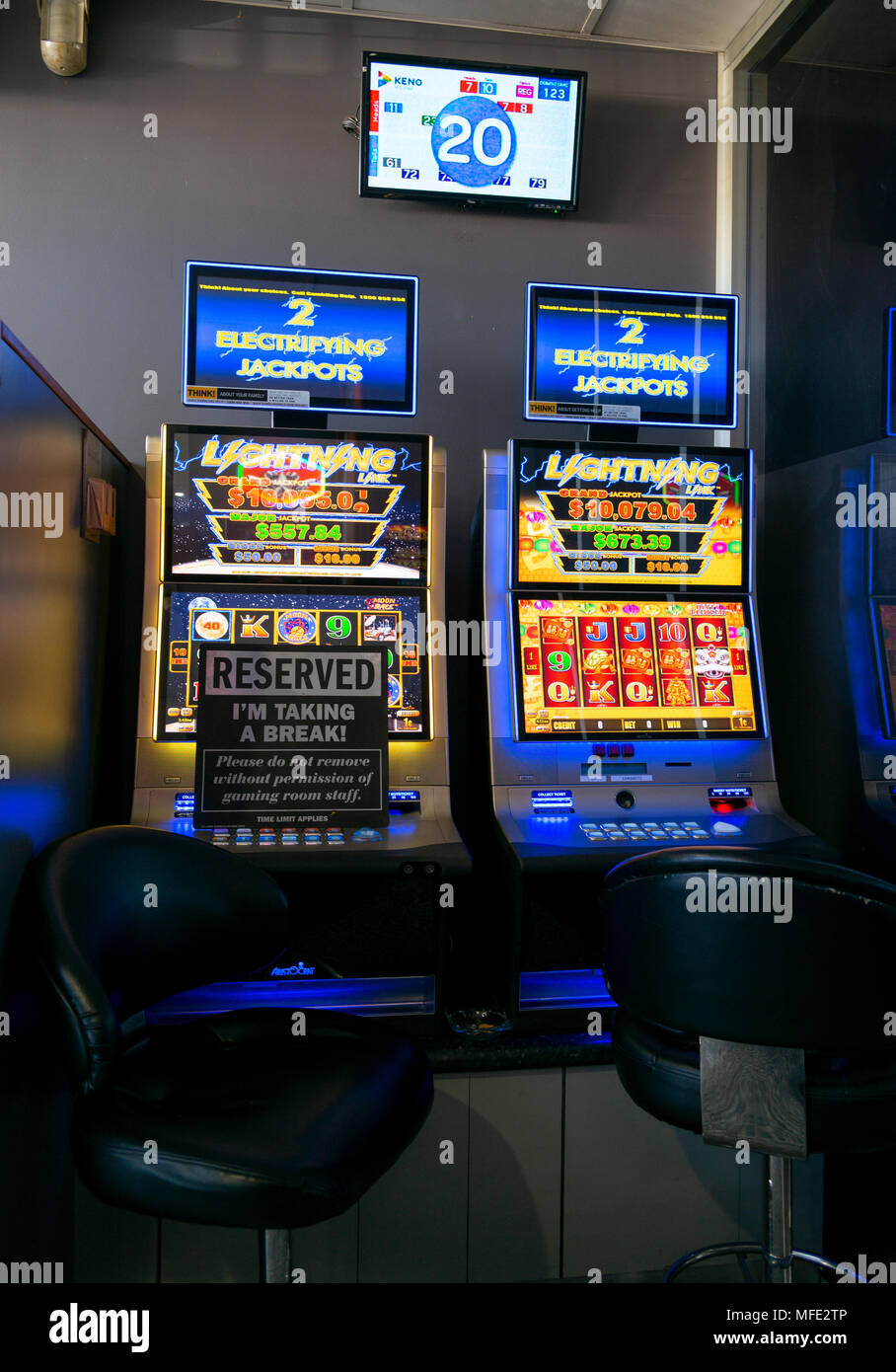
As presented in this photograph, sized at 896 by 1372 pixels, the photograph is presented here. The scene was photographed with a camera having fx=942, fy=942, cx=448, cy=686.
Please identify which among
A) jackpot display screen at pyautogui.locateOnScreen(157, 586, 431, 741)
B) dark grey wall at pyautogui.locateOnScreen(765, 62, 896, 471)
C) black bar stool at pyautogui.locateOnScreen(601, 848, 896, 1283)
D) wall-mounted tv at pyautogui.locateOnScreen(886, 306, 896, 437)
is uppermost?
dark grey wall at pyautogui.locateOnScreen(765, 62, 896, 471)

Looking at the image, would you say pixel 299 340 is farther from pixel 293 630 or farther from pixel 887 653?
pixel 887 653

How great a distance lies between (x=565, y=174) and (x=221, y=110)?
46.5 inches

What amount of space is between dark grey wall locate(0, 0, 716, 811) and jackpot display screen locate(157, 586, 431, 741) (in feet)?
2.45

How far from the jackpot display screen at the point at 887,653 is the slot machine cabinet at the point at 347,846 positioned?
1169 mm

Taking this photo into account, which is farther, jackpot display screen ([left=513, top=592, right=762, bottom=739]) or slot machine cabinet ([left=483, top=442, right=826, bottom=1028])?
jackpot display screen ([left=513, top=592, right=762, bottom=739])

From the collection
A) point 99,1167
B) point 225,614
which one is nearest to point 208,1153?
point 99,1167

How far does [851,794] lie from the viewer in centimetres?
257

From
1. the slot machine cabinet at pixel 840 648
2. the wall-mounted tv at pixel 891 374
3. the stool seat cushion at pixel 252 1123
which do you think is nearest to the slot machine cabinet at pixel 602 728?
the slot machine cabinet at pixel 840 648

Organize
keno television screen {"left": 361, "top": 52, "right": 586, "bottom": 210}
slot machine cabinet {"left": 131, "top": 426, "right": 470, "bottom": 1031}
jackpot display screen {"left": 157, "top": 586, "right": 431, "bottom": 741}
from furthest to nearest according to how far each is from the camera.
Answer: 1. keno television screen {"left": 361, "top": 52, "right": 586, "bottom": 210}
2. jackpot display screen {"left": 157, "top": 586, "right": 431, "bottom": 741}
3. slot machine cabinet {"left": 131, "top": 426, "right": 470, "bottom": 1031}

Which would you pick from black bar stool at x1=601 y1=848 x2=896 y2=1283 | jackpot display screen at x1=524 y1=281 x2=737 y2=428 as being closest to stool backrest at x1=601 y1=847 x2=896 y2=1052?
black bar stool at x1=601 y1=848 x2=896 y2=1283

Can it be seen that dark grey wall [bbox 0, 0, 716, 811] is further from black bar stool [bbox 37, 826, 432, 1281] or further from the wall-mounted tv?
black bar stool [bbox 37, 826, 432, 1281]

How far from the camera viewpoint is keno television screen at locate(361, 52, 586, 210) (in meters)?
3.07

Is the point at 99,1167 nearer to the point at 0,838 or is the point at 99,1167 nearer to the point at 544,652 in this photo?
the point at 0,838

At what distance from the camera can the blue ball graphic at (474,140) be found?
3.12 meters
